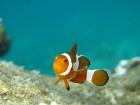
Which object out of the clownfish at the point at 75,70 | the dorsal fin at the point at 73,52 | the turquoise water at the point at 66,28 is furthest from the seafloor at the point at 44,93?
the turquoise water at the point at 66,28

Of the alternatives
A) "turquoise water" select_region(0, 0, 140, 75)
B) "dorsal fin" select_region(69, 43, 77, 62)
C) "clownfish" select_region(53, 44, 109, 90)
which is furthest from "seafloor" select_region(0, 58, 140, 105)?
"turquoise water" select_region(0, 0, 140, 75)

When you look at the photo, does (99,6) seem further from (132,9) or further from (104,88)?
(104,88)

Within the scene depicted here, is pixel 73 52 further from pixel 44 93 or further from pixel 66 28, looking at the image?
pixel 66 28

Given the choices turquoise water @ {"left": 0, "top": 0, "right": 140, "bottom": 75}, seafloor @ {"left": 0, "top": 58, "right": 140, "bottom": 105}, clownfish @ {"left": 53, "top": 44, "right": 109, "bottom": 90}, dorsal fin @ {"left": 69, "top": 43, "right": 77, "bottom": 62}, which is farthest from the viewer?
turquoise water @ {"left": 0, "top": 0, "right": 140, "bottom": 75}

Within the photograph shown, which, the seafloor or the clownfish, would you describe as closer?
the clownfish

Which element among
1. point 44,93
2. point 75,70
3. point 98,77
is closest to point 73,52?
point 75,70

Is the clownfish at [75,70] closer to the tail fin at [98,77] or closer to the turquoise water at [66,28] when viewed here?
the tail fin at [98,77]

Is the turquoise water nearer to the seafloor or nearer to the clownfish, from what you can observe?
the seafloor
